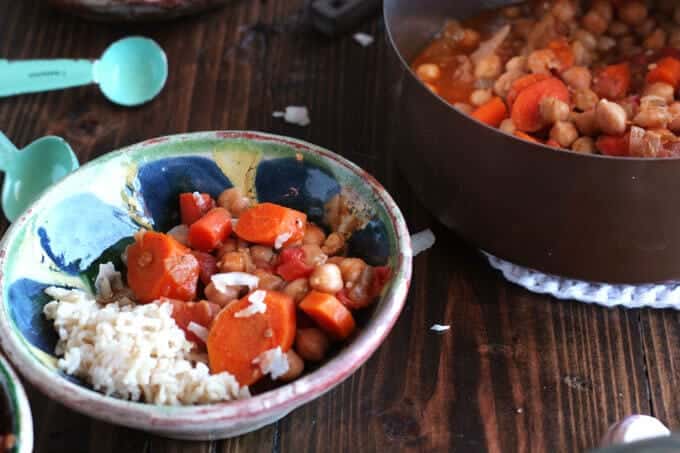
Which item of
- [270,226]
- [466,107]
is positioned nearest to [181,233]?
[270,226]

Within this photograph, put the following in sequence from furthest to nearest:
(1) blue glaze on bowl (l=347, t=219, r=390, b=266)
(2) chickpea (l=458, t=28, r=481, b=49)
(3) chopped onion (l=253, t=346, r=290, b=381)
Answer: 1. (2) chickpea (l=458, t=28, r=481, b=49)
2. (1) blue glaze on bowl (l=347, t=219, r=390, b=266)
3. (3) chopped onion (l=253, t=346, r=290, b=381)

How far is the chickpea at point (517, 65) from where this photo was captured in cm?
142

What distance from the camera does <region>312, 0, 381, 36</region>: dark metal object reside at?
5.80 feet

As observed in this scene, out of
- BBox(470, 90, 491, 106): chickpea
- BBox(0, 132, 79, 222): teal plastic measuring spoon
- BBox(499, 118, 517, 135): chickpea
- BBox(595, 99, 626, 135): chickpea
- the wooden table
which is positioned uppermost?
BBox(595, 99, 626, 135): chickpea

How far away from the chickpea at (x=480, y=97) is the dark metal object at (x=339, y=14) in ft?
1.56

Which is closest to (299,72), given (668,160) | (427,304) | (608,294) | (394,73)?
(394,73)

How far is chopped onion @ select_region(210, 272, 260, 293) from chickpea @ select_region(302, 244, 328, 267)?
3.1 inches

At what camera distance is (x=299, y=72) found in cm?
173

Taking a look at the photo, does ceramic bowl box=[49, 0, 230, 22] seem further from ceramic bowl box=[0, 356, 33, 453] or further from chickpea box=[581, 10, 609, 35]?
ceramic bowl box=[0, 356, 33, 453]

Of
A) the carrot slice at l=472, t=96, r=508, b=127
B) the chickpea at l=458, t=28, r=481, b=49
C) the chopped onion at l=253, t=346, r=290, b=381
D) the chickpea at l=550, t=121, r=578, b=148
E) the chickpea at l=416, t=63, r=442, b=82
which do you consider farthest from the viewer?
the chickpea at l=458, t=28, r=481, b=49

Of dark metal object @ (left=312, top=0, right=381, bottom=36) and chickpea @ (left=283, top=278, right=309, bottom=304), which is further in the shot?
dark metal object @ (left=312, top=0, right=381, bottom=36)

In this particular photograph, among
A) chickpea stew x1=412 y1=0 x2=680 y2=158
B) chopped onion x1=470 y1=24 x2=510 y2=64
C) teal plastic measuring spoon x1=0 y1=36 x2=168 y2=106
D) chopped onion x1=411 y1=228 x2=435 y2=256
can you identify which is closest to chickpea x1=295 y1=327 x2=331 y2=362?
chopped onion x1=411 y1=228 x2=435 y2=256

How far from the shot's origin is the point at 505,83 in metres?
1.40

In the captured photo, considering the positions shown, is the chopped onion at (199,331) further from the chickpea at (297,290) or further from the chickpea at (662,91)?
the chickpea at (662,91)
